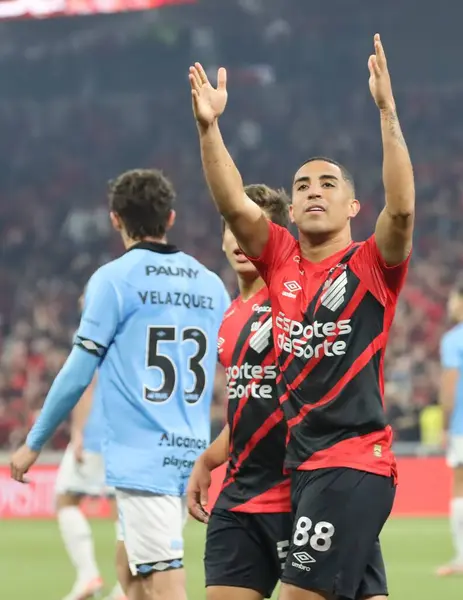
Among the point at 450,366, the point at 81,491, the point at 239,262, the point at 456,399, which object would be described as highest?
the point at 450,366

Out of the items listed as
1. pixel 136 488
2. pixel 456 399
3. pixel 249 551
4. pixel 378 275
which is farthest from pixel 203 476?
pixel 456 399

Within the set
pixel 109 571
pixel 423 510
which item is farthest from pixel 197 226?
pixel 109 571

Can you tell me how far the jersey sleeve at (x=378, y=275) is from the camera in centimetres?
439

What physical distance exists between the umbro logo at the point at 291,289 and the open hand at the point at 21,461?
4.83 ft

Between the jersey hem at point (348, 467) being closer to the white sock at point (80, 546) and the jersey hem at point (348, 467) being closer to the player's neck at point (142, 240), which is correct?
the player's neck at point (142, 240)

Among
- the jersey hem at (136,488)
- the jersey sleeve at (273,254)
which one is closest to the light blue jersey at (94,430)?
the jersey hem at (136,488)

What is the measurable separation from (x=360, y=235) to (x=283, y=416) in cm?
2184

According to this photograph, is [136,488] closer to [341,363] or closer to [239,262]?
[239,262]

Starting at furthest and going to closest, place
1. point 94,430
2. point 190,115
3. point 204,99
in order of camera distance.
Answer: point 190,115
point 94,430
point 204,99

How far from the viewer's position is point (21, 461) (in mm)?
5414

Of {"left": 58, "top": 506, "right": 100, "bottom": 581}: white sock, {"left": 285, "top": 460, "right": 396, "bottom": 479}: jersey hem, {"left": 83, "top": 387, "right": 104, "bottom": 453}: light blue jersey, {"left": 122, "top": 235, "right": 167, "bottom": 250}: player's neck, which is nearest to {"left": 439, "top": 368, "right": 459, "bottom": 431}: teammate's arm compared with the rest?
{"left": 83, "top": 387, "right": 104, "bottom": 453}: light blue jersey

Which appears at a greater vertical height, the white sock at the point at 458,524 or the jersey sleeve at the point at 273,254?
the jersey sleeve at the point at 273,254

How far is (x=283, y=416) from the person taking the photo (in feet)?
16.1

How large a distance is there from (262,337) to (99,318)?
914 mm
